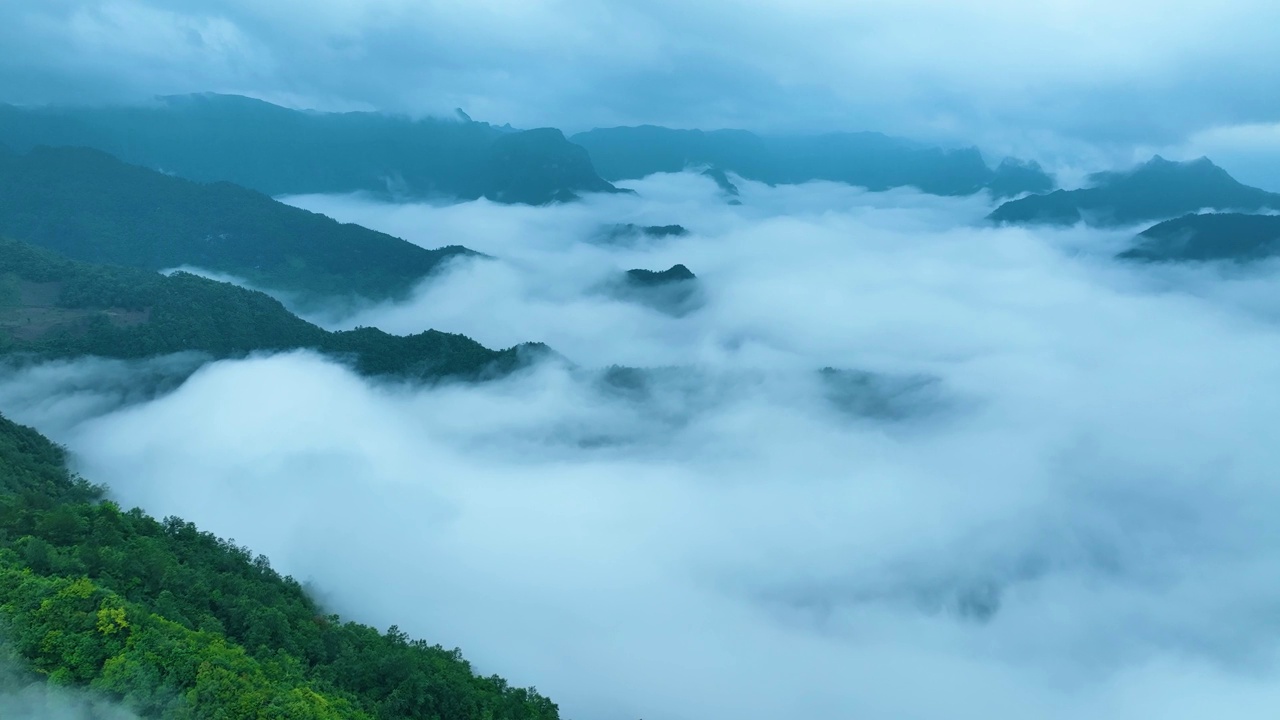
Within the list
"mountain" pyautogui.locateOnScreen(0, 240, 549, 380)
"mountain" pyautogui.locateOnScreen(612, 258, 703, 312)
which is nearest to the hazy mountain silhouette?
"mountain" pyautogui.locateOnScreen(612, 258, 703, 312)

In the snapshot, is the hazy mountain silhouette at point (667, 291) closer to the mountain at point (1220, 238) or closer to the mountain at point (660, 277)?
the mountain at point (660, 277)

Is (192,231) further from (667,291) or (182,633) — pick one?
(182,633)

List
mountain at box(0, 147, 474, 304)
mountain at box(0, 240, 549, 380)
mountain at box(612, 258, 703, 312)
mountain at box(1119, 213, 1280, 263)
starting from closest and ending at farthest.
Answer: mountain at box(0, 240, 549, 380), mountain at box(0, 147, 474, 304), mountain at box(612, 258, 703, 312), mountain at box(1119, 213, 1280, 263)

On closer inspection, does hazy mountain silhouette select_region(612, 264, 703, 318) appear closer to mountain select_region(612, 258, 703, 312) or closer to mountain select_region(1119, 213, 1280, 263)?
mountain select_region(612, 258, 703, 312)

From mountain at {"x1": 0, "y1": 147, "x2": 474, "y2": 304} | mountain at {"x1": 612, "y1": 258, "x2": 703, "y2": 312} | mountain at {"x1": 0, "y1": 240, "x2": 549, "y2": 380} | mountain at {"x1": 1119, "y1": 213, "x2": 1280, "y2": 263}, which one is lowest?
mountain at {"x1": 0, "y1": 240, "x2": 549, "y2": 380}

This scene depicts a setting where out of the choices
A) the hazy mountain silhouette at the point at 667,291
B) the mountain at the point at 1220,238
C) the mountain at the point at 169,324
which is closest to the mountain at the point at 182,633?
the mountain at the point at 169,324

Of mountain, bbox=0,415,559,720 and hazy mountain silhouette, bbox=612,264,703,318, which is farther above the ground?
hazy mountain silhouette, bbox=612,264,703,318

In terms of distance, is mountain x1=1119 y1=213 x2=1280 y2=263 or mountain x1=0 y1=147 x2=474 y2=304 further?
mountain x1=1119 y1=213 x2=1280 y2=263
